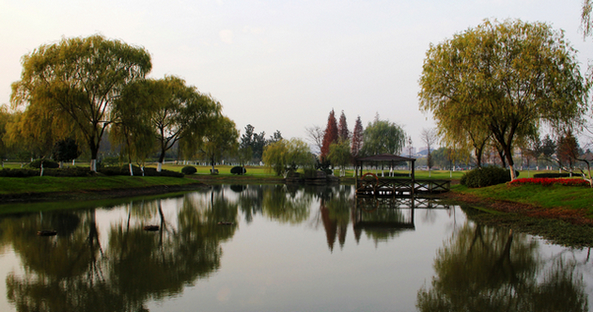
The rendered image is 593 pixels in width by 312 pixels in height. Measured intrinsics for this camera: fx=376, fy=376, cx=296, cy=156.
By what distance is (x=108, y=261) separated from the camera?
788cm

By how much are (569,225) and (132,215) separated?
15.4 meters

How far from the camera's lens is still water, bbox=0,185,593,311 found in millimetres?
5805

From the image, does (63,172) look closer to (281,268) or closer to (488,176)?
(281,268)

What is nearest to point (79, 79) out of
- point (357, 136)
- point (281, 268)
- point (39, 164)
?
point (39, 164)

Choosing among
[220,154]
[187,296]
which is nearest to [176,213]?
[187,296]

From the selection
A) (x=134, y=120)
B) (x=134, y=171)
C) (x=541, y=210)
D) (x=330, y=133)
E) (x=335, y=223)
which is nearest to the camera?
(x=335, y=223)

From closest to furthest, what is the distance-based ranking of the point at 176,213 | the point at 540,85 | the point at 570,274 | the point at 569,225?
the point at 570,274, the point at 569,225, the point at 176,213, the point at 540,85

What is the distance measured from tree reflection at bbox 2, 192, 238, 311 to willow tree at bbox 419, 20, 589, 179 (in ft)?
54.4

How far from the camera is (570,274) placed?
7.18m

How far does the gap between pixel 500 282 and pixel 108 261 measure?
769 centimetres

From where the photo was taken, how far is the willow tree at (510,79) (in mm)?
20625

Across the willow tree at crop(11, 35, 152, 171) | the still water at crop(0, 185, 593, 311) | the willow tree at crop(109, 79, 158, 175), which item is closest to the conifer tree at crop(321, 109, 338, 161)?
the willow tree at crop(109, 79, 158, 175)

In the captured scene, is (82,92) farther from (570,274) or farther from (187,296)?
(570,274)

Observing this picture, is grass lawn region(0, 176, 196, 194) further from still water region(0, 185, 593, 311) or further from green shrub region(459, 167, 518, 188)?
green shrub region(459, 167, 518, 188)
